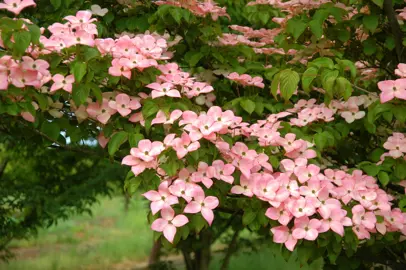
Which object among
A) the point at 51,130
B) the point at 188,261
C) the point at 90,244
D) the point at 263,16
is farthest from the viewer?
the point at 90,244

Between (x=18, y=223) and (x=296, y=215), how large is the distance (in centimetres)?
414

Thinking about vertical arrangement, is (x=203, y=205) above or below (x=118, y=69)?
below

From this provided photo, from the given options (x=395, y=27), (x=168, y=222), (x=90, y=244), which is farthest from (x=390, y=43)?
(x=90, y=244)

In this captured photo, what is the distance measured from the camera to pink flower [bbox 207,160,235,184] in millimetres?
1915

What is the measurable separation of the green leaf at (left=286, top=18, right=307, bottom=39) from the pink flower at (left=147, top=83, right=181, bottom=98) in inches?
27.9

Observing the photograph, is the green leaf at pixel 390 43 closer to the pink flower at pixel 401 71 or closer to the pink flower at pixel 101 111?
the pink flower at pixel 401 71

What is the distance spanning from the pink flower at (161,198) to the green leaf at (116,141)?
1.00 ft

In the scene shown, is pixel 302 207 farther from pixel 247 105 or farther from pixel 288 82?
pixel 247 105

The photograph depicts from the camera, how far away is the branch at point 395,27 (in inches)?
97.6

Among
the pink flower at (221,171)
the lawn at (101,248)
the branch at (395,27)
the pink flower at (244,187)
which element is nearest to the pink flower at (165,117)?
the pink flower at (221,171)

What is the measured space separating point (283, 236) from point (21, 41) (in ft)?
3.53

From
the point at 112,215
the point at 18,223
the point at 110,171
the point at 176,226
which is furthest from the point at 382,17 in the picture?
the point at 112,215

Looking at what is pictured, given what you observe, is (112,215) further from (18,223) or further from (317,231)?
(317,231)

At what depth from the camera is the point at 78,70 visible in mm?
Result: 1961
